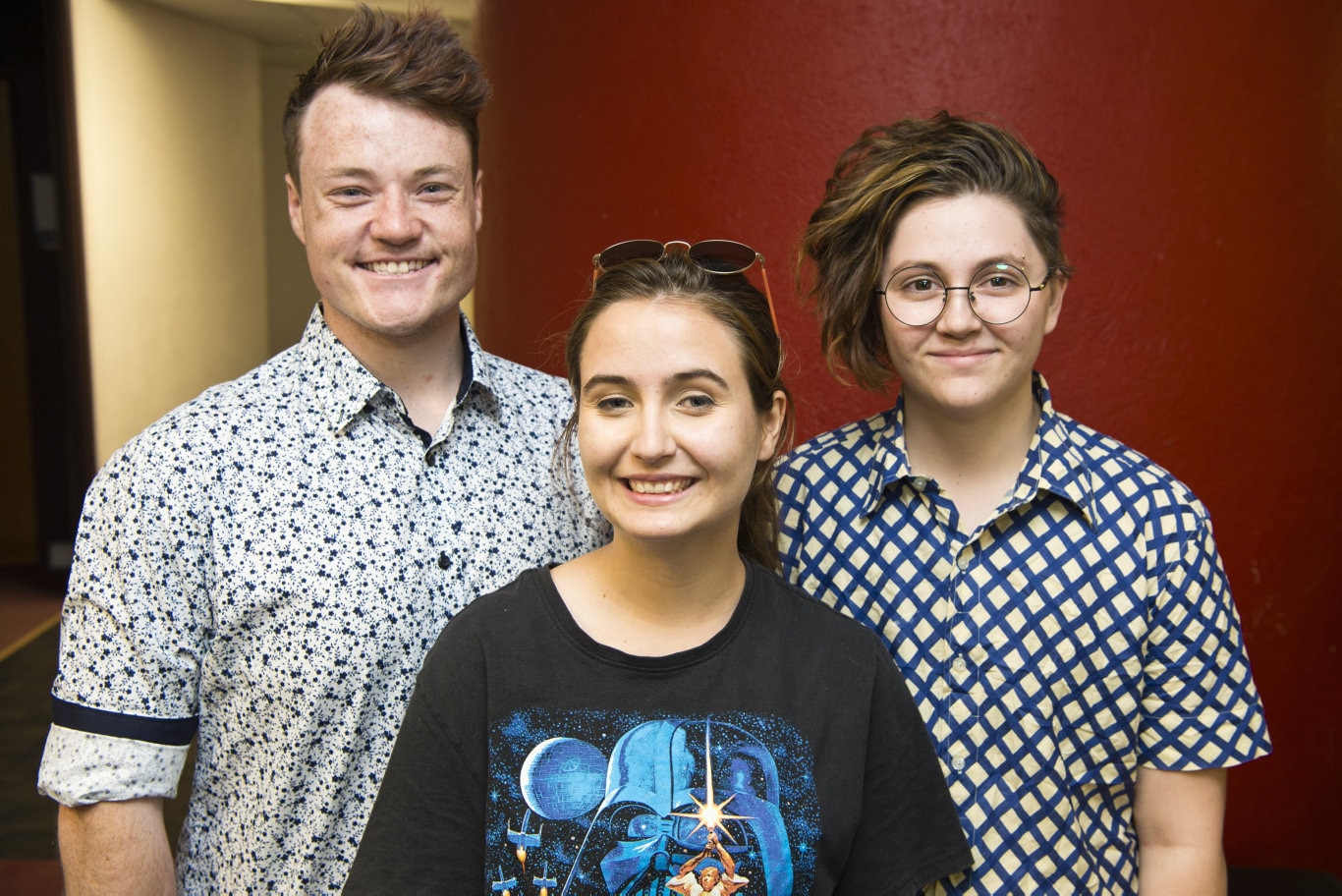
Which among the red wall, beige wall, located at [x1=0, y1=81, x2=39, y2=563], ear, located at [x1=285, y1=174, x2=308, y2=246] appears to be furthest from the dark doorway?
ear, located at [x1=285, y1=174, x2=308, y2=246]

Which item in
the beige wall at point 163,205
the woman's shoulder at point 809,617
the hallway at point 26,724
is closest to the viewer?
the woman's shoulder at point 809,617

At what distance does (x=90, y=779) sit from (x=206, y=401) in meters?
0.54

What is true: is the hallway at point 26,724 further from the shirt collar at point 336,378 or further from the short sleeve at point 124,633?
the shirt collar at point 336,378

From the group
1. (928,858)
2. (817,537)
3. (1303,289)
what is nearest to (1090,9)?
(1303,289)

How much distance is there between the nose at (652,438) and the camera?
1.49 meters

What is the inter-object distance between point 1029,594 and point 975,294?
0.44m

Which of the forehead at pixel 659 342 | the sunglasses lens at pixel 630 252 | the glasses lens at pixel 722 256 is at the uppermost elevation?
the sunglasses lens at pixel 630 252

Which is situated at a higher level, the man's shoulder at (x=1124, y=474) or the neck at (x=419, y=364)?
the neck at (x=419, y=364)

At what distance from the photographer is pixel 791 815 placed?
4.82 feet

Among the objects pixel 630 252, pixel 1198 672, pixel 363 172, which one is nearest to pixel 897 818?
pixel 1198 672

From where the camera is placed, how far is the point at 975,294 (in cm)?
171

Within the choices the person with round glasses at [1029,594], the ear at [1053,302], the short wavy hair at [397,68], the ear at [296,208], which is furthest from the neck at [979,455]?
the ear at [296,208]

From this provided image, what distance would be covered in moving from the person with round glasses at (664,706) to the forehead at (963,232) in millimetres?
301

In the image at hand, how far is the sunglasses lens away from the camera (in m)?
1.69
